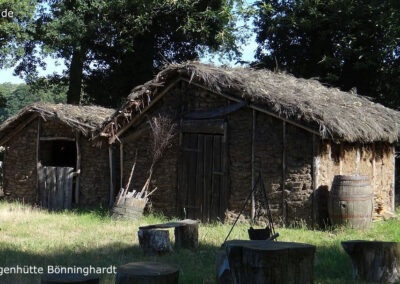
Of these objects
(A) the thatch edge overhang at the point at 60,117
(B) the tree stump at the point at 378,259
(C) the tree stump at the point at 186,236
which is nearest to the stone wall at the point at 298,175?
(C) the tree stump at the point at 186,236

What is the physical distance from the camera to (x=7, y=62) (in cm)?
2141

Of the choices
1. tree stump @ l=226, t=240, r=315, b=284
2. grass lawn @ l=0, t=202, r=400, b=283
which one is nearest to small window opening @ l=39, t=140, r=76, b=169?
grass lawn @ l=0, t=202, r=400, b=283

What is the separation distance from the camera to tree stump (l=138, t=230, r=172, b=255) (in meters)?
8.20

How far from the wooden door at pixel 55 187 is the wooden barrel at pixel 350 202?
7.46 m

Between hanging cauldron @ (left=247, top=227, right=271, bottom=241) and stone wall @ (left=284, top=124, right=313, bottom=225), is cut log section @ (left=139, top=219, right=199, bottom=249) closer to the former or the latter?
hanging cauldron @ (left=247, top=227, right=271, bottom=241)

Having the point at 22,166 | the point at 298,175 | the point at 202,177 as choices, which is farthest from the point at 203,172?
the point at 22,166

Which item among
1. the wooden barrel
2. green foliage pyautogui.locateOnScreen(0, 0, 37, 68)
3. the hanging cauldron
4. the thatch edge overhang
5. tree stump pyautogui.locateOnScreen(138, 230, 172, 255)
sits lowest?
tree stump pyautogui.locateOnScreen(138, 230, 172, 255)

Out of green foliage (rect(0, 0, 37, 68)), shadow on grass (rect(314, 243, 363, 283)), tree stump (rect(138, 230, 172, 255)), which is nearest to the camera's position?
shadow on grass (rect(314, 243, 363, 283))

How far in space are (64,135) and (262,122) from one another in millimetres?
6278

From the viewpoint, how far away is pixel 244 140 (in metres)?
11.7

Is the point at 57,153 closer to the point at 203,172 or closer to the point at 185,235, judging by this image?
the point at 203,172

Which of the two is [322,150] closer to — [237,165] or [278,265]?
[237,165]

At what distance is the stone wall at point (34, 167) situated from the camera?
14.3 m

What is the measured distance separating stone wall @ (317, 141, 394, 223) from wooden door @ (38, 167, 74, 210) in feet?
23.4
